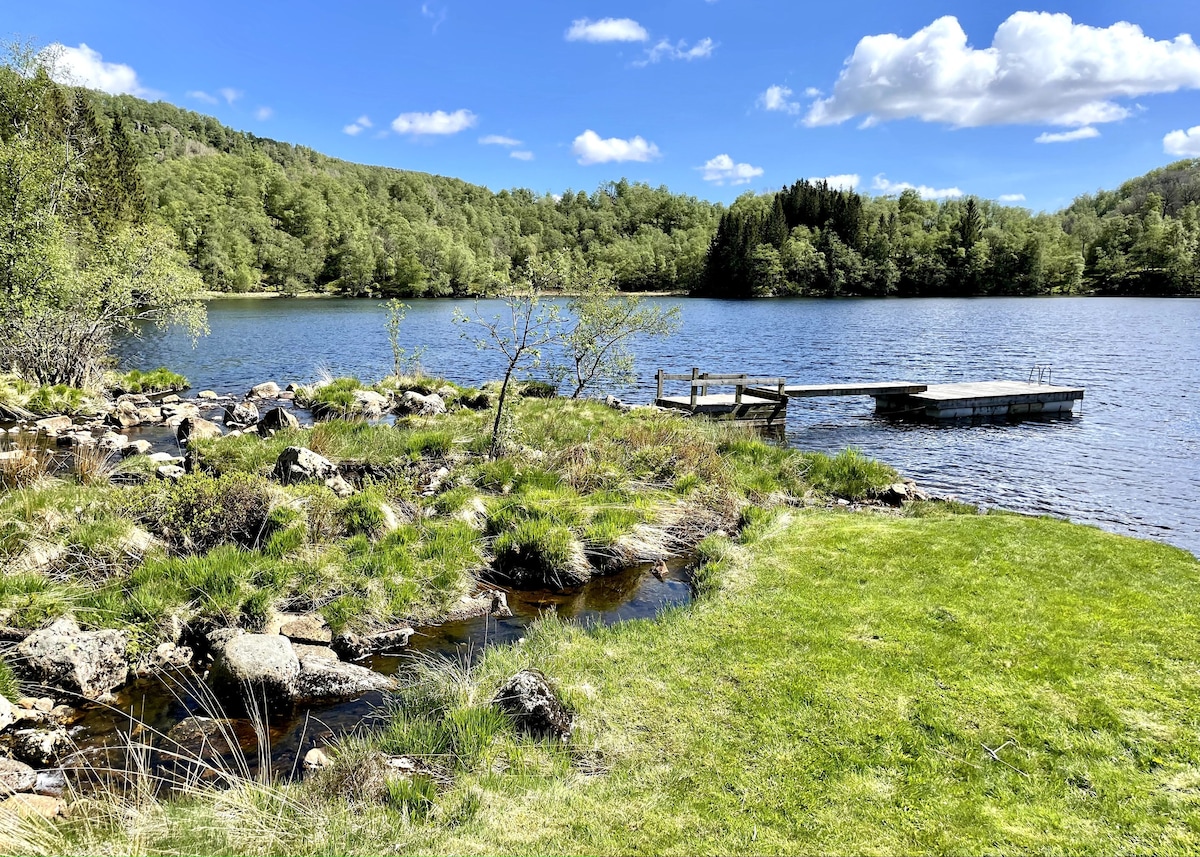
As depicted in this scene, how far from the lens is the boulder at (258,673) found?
6785mm

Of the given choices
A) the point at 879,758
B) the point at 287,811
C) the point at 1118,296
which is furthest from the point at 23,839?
the point at 1118,296

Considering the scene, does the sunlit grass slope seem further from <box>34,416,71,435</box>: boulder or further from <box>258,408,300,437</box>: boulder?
<box>34,416,71,435</box>: boulder

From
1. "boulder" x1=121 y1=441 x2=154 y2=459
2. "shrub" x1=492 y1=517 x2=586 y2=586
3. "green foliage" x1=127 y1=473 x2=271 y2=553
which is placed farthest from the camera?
"boulder" x1=121 y1=441 x2=154 y2=459

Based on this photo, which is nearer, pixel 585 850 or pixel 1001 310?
pixel 585 850

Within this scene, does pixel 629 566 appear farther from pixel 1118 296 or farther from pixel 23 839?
pixel 1118 296

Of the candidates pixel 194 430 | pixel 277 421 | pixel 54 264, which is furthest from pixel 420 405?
pixel 54 264

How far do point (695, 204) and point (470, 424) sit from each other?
622 ft

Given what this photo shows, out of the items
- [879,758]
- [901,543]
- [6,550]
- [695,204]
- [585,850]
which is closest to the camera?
[585,850]

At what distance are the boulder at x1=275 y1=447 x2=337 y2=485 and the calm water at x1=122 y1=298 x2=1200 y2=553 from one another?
49.9ft

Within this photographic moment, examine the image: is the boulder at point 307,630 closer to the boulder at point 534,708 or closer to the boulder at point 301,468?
the boulder at point 534,708

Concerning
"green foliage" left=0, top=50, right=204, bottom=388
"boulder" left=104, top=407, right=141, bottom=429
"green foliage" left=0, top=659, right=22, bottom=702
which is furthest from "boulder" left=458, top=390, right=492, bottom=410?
"green foliage" left=0, top=659, right=22, bottom=702

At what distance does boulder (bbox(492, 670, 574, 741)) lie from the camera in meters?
5.80

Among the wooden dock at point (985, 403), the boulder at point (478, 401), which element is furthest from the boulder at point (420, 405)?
the wooden dock at point (985, 403)

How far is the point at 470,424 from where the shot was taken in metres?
17.1
